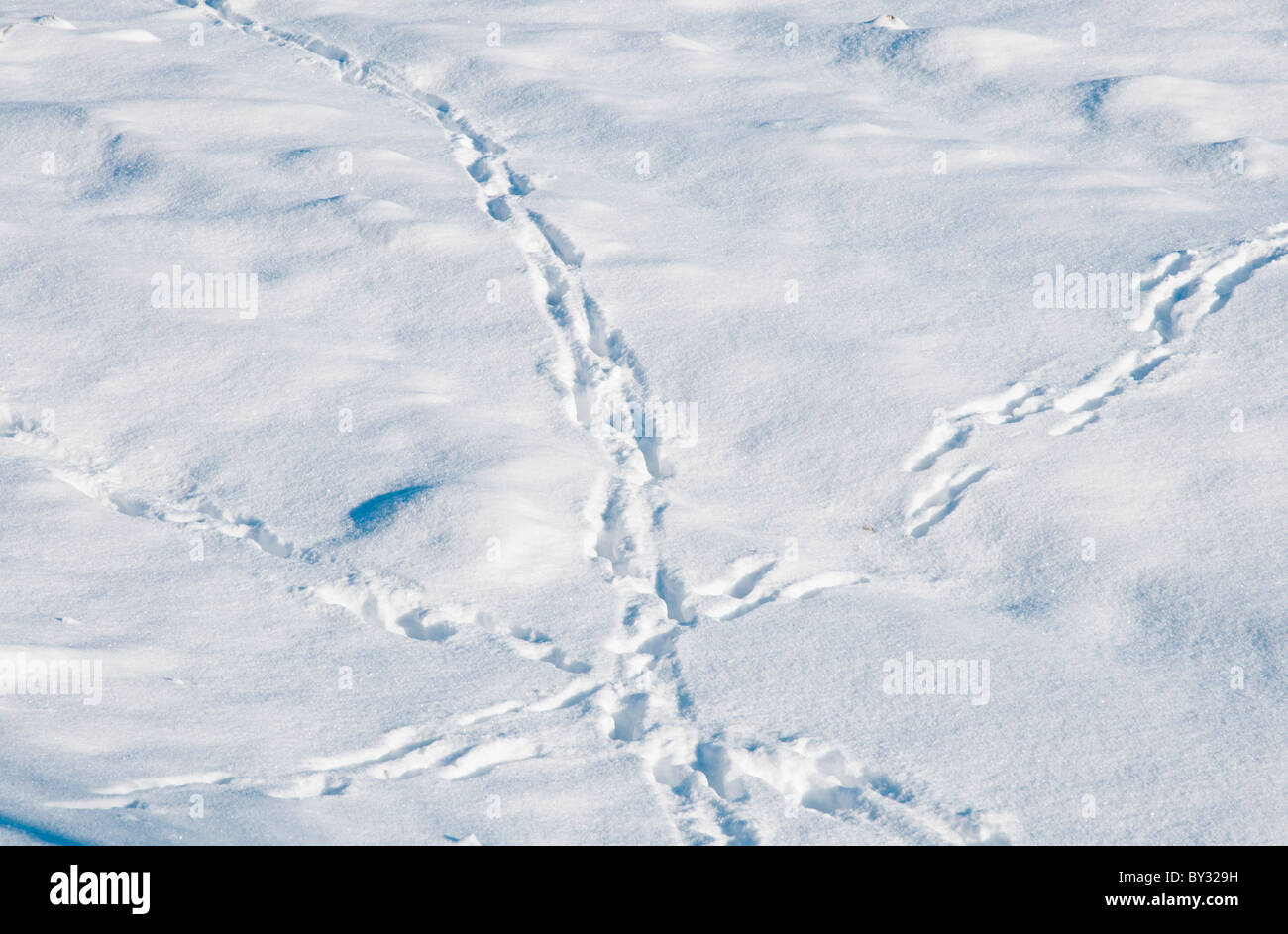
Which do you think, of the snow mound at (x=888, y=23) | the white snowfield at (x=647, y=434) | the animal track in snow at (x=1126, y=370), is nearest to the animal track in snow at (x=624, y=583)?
the white snowfield at (x=647, y=434)

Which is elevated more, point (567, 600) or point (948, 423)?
point (948, 423)

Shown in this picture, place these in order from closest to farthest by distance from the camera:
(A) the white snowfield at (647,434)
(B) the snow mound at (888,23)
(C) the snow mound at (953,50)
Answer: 1. (A) the white snowfield at (647,434)
2. (C) the snow mound at (953,50)
3. (B) the snow mound at (888,23)

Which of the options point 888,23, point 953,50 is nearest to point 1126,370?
point 953,50

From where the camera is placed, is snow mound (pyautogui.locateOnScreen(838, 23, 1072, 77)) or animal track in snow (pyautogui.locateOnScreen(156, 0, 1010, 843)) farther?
snow mound (pyautogui.locateOnScreen(838, 23, 1072, 77))

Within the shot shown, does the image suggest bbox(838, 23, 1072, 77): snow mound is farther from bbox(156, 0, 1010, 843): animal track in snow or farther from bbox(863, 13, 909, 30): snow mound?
bbox(156, 0, 1010, 843): animal track in snow

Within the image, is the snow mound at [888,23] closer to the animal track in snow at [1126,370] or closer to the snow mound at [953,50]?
the snow mound at [953,50]

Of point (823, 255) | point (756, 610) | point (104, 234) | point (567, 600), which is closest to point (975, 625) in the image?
point (756, 610)

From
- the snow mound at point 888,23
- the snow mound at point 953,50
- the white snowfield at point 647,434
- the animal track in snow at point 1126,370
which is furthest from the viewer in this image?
the snow mound at point 888,23

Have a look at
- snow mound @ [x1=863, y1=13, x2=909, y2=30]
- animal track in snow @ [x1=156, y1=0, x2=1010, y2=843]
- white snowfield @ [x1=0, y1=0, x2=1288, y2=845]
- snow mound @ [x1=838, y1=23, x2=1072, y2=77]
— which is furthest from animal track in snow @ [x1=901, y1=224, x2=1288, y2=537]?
snow mound @ [x1=863, y1=13, x2=909, y2=30]

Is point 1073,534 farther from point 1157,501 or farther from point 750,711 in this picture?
point 750,711
